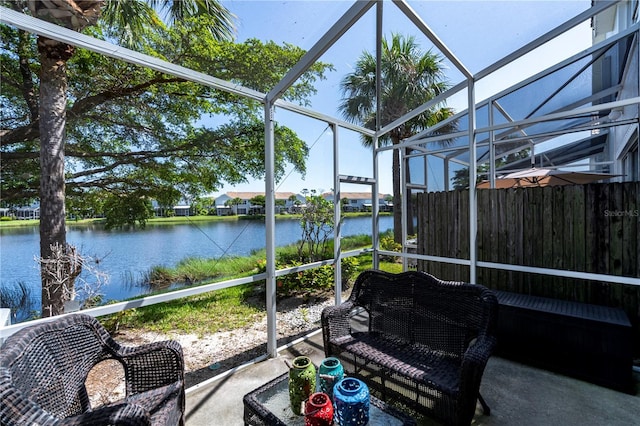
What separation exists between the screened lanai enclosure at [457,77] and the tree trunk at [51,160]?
62.4 inches

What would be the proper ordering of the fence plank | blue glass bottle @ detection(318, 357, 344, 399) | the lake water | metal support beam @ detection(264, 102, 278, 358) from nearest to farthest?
blue glass bottle @ detection(318, 357, 344, 399) → the lake water → metal support beam @ detection(264, 102, 278, 358) → the fence plank

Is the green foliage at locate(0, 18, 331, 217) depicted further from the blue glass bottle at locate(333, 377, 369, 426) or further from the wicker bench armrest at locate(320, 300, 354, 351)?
the blue glass bottle at locate(333, 377, 369, 426)

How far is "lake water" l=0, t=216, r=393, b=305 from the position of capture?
9.43ft

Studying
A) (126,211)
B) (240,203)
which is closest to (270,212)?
(240,203)

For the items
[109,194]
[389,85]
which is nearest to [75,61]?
[109,194]

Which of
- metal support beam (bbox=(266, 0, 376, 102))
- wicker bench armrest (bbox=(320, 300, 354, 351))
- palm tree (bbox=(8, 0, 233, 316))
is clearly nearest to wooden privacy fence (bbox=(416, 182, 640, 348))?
wicker bench armrest (bbox=(320, 300, 354, 351))

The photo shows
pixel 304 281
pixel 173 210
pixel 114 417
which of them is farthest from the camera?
pixel 304 281

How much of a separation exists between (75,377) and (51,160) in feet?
8.56

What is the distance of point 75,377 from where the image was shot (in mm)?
1750

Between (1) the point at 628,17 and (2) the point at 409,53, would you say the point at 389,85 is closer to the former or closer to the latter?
(2) the point at 409,53

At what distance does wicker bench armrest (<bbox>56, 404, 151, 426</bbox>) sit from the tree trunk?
247cm

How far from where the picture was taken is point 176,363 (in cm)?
196

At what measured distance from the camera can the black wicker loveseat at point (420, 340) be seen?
1907 mm

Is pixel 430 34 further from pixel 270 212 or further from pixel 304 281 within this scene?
pixel 304 281
